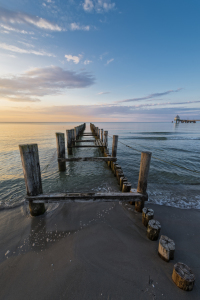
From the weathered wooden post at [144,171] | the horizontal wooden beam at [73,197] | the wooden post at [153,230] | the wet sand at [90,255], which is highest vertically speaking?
the weathered wooden post at [144,171]

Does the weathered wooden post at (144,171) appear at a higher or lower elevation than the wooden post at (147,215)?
higher

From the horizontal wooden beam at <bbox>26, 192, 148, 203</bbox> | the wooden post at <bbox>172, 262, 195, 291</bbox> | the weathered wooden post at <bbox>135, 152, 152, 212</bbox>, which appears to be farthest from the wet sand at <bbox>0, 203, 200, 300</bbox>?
the weathered wooden post at <bbox>135, 152, 152, 212</bbox>

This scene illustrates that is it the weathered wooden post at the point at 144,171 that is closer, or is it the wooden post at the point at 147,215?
the wooden post at the point at 147,215

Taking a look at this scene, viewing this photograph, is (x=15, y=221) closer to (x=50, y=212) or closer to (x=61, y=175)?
(x=50, y=212)

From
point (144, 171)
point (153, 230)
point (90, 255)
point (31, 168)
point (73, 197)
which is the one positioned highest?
point (31, 168)

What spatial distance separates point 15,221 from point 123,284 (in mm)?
3321

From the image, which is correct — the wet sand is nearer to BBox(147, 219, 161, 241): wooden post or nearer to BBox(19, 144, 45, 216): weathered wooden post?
BBox(147, 219, 161, 241): wooden post

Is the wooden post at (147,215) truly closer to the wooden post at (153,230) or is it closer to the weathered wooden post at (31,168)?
the wooden post at (153,230)

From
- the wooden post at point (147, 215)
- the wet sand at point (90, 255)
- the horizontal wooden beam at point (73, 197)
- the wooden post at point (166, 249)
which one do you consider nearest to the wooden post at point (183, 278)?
the wet sand at point (90, 255)

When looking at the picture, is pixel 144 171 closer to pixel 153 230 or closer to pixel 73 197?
pixel 153 230

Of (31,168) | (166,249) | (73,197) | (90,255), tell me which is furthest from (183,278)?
(31,168)

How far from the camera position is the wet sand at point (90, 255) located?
2.11 metres

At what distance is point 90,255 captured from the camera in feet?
8.74

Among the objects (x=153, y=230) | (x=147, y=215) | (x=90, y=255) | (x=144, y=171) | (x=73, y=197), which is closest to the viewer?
(x=90, y=255)
